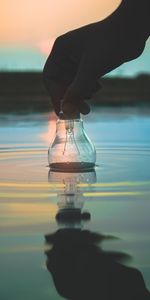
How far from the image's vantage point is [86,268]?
3.74 metres

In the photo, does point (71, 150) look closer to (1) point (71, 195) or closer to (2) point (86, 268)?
(1) point (71, 195)

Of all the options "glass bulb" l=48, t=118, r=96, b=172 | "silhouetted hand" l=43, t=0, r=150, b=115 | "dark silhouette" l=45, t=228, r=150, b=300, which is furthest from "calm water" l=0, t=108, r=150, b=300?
"silhouetted hand" l=43, t=0, r=150, b=115

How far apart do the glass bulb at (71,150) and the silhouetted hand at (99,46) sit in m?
3.74

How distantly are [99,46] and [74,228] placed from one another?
1.54m

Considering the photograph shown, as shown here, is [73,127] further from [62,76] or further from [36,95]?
[36,95]

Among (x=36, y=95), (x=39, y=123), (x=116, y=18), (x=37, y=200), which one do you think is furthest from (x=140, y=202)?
(x=36, y=95)

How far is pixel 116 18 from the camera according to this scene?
329 centimetres

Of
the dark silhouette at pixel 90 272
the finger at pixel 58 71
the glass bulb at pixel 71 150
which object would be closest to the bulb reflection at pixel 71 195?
the glass bulb at pixel 71 150

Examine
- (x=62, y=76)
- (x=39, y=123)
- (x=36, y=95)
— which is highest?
(x=36, y=95)

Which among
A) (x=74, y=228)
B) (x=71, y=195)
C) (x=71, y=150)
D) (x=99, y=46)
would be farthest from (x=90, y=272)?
(x=71, y=150)

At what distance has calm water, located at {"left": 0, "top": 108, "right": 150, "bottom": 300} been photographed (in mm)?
3518

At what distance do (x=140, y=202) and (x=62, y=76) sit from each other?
5.77ft

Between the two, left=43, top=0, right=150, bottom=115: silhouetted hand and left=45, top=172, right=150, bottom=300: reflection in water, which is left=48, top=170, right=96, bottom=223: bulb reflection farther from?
left=43, top=0, right=150, bottom=115: silhouetted hand

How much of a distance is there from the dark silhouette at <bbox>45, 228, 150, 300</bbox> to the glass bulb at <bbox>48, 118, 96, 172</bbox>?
3284mm
